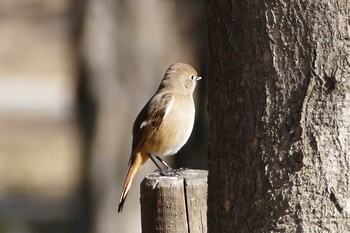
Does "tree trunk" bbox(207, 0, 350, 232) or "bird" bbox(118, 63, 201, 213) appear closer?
"tree trunk" bbox(207, 0, 350, 232)

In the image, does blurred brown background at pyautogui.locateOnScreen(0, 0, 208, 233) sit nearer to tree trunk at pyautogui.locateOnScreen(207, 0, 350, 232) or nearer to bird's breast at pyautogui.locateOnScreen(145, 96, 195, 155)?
bird's breast at pyautogui.locateOnScreen(145, 96, 195, 155)

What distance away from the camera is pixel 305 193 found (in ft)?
10.6

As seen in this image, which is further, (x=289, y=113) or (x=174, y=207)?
(x=174, y=207)

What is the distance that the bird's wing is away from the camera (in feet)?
23.4

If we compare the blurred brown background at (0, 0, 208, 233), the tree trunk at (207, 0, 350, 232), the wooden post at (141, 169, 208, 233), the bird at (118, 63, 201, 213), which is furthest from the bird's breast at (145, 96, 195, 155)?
the tree trunk at (207, 0, 350, 232)

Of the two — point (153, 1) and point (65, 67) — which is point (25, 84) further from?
point (153, 1)

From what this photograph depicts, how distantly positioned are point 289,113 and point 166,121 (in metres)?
4.01

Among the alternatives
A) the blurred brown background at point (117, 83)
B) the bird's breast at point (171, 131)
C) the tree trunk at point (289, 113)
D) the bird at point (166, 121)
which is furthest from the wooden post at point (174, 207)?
the blurred brown background at point (117, 83)

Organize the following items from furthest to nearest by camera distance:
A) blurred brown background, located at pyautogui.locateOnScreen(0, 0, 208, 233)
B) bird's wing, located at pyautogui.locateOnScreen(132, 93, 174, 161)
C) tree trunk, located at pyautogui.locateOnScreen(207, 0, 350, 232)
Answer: blurred brown background, located at pyautogui.locateOnScreen(0, 0, 208, 233), bird's wing, located at pyautogui.locateOnScreen(132, 93, 174, 161), tree trunk, located at pyautogui.locateOnScreen(207, 0, 350, 232)

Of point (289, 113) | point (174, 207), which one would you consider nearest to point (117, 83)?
point (174, 207)

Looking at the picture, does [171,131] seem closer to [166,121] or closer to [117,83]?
[166,121]

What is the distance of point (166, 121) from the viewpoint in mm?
7234

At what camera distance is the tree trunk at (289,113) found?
3207 mm

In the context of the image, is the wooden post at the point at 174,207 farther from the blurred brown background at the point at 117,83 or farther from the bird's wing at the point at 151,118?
the blurred brown background at the point at 117,83
